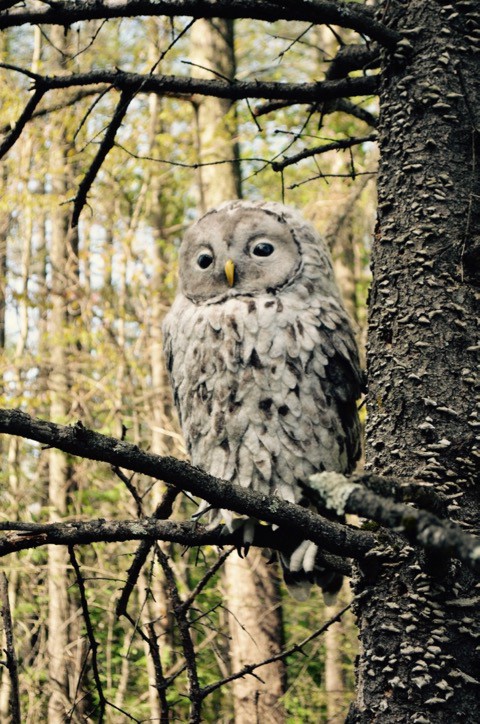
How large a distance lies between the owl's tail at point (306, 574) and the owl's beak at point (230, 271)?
1.05 metres

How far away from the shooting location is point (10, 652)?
7.32 feet

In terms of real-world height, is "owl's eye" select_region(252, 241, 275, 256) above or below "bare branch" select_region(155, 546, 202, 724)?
above

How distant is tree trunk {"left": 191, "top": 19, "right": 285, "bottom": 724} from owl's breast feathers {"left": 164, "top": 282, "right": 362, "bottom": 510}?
316cm

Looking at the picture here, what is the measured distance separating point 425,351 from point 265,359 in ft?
3.58

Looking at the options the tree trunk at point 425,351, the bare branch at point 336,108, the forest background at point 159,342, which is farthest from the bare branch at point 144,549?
the bare branch at point 336,108

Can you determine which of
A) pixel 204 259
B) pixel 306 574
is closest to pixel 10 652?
pixel 306 574

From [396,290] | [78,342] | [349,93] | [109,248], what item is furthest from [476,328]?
[78,342]

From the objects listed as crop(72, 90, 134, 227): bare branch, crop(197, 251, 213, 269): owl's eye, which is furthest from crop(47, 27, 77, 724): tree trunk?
crop(72, 90, 134, 227): bare branch

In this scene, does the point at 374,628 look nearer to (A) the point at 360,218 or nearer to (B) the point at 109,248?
(B) the point at 109,248

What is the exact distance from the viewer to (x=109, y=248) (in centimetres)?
829

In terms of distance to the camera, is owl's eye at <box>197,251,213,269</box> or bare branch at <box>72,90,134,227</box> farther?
owl's eye at <box>197,251,213,269</box>

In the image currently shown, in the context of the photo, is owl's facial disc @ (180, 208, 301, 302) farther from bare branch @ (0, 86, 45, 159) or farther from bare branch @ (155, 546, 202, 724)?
bare branch @ (155, 546, 202, 724)

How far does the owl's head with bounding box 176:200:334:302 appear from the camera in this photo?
319 cm

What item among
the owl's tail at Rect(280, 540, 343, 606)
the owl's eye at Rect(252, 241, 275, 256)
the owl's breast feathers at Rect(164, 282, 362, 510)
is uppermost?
the owl's eye at Rect(252, 241, 275, 256)
